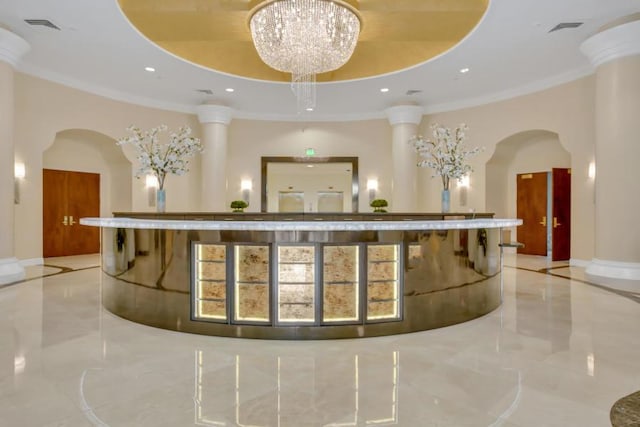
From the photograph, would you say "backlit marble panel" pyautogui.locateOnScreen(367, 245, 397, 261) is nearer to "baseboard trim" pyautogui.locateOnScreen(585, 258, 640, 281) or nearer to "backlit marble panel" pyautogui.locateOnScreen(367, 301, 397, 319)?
"backlit marble panel" pyautogui.locateOnScreen(367, 301, 397, 319)

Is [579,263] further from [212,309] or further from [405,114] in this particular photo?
[212,309]

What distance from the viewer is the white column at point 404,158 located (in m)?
10.5

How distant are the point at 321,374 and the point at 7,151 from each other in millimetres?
6844

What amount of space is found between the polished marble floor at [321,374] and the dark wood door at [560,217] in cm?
518

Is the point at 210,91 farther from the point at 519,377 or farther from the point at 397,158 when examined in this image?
the point at 519,377

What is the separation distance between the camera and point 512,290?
5.93m

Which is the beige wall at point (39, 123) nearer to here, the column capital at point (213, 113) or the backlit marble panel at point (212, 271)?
the column capital at point (213, 113)

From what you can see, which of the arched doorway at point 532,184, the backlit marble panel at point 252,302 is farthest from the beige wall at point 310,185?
the backlit marble panel at point 252,302

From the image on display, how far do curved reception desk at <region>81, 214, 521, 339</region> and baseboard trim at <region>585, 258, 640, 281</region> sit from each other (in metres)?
3.86

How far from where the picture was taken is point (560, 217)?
366 inches

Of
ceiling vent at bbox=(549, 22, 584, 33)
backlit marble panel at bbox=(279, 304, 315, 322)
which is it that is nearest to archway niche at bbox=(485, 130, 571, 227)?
ceiling vent at bbox=(549, 22, 584, 33)

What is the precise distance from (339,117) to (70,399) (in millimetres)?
10227

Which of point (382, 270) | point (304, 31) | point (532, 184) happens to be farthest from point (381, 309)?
point (532, 184)

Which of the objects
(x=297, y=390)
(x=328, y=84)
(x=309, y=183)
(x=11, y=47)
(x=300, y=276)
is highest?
(x=328, y=84)
